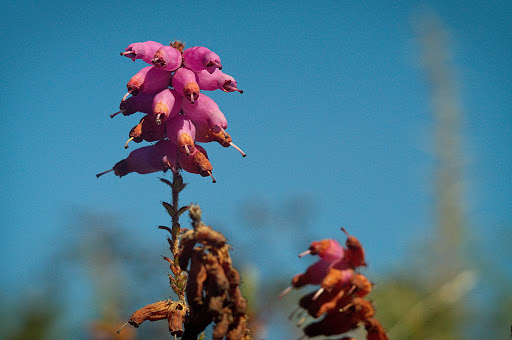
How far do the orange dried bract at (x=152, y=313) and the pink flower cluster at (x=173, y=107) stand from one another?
0.91m

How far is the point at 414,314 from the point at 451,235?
3692 mm

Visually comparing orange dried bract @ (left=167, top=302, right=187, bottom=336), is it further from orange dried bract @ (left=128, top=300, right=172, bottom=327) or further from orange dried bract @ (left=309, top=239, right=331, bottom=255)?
orange dried bract @ (left=309, top=239, right=331, bottom=255)

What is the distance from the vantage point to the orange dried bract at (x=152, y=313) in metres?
A: 4.18

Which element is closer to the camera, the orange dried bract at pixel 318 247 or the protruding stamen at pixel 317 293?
the protruding stamen at pixel 317 293

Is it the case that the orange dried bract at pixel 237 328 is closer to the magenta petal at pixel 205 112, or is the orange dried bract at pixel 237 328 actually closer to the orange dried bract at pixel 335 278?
the orange dried bract at pixel 335 278

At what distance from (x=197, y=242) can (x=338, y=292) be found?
0.82m

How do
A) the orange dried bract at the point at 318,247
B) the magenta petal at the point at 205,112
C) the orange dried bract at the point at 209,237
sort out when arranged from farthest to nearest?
the magenta petal at the point at 205,112, the orange dried bract at the point at 318,247, the orange dried bract at the point at 209,237

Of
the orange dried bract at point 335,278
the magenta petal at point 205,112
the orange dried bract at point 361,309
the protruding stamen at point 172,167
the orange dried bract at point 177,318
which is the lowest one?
the orange dried bract at point 361,309

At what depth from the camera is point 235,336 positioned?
3.43m

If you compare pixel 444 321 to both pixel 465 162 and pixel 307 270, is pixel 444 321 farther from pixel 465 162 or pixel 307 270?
pixel 465 162

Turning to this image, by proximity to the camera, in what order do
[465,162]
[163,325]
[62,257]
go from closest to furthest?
[163,325], [62,257], [465,162]

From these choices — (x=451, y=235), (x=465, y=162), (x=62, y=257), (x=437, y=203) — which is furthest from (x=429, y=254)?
(x=62, y=257)

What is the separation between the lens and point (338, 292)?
3.61m

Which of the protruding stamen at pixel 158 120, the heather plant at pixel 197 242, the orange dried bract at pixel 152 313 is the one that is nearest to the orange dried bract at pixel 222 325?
the heather plant at pixel 197 242
